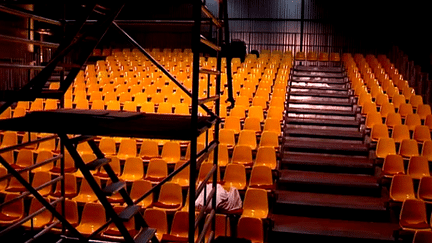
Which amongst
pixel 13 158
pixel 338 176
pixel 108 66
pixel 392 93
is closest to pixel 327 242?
pixel 338 176

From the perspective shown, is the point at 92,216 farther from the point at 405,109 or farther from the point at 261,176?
the point at 405,109

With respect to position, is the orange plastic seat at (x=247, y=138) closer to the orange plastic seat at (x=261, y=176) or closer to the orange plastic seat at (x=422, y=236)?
the orange plastic seat at (x=261, y=176)

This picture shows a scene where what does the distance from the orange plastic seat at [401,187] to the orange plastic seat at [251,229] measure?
1.93 m

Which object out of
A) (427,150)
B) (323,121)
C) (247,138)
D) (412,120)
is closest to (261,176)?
(247,138)

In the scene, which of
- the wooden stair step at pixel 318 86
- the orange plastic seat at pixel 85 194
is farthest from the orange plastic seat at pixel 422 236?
the wooden stair step at pixel 318 86

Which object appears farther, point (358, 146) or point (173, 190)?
point (358, 146)

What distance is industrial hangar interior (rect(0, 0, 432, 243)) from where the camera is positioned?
106 inches

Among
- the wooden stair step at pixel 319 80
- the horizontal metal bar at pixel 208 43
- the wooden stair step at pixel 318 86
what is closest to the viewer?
the horizontal metal bar at pixel 208 43

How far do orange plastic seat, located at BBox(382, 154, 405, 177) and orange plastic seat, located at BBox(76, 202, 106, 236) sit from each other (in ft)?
12.5

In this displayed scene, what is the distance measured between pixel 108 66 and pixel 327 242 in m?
9.03

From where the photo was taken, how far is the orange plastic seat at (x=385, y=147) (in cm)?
670

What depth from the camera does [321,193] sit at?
589 cm

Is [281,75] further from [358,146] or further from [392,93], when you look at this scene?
[358,146]

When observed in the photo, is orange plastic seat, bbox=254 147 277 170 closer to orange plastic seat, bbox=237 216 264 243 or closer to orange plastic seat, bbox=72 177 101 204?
orange plastic seat, bbox=237 216 264 243
